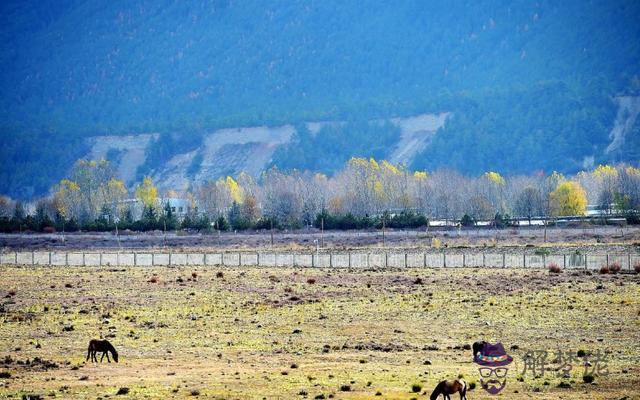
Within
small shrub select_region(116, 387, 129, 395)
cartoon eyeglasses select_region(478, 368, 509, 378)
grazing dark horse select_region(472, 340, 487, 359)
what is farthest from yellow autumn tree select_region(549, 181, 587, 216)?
small shrub select_region(116, 387, 129, 395)

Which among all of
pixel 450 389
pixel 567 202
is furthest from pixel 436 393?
pixel 567 202

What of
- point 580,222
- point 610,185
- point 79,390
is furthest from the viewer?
point 610,185

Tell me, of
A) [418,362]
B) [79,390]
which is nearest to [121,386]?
[79,390]

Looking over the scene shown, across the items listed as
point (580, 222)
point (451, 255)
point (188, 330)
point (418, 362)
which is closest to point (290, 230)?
point (580, 222)

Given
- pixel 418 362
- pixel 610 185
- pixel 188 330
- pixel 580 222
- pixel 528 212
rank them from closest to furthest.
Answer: pixel 418 362, pixel 188 330, pixel 580 222, pixel 528 212, pixel 610 185

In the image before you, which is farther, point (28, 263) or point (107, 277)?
point (28, 263)

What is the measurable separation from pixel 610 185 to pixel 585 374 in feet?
522

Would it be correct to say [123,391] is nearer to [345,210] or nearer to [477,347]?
[477,347]

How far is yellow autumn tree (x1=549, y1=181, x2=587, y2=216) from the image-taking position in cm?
17212

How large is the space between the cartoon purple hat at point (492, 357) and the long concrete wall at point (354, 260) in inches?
1505

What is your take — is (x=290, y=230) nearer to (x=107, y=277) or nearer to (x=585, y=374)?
(x=107, y=277)

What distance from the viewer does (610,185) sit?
189625 millimetres

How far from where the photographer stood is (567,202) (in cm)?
17412
